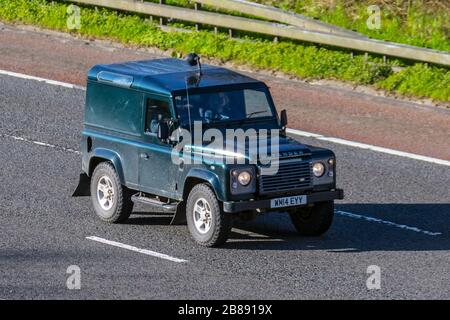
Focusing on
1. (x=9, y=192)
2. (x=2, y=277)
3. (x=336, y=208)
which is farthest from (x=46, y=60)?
(x=2, y=277)

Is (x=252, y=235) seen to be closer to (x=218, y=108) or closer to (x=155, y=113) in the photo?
(x=218, y=108)

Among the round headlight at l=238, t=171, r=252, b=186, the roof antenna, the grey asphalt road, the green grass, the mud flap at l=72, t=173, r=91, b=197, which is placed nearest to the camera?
the grey asphalt road

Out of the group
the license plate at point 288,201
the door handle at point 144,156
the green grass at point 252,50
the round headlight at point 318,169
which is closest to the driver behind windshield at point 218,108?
the door handle at point 144,156

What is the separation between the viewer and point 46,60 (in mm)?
24922

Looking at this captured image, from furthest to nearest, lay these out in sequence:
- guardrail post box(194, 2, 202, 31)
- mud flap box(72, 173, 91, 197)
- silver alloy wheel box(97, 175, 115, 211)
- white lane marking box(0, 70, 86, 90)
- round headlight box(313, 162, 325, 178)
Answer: guardrail post box(194, 2, 202, 31)
white lane marking box(0, 70, 86, 90)
mud flap box(72, 173, 91, 197)
silver alloy wheel box(97, 175, 115, 211)
round headlight box(313, 162, 325, 178)

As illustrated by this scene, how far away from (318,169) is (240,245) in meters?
1.29

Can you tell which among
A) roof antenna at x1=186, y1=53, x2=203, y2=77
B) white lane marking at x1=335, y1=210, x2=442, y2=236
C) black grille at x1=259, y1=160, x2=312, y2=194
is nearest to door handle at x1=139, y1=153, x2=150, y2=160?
roof antenna at x1=186, y1=53, x2=203, y2=77

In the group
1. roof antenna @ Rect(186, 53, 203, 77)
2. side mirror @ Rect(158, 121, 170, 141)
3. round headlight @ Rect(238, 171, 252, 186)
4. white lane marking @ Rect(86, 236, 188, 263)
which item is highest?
roof antenna @ Rect(186, 53, 203, 77)

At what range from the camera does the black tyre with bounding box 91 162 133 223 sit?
16125 mm

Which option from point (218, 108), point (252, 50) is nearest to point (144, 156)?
point (218, 108)

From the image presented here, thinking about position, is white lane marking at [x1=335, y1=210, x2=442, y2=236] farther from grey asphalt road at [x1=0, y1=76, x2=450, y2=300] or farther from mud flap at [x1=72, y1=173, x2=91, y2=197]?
mud flap at [x1=72, y1=173, x2=91, y2=197]

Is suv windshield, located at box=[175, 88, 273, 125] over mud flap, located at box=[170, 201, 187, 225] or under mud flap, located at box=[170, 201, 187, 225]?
over

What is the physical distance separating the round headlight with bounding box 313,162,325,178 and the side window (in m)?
1.88
